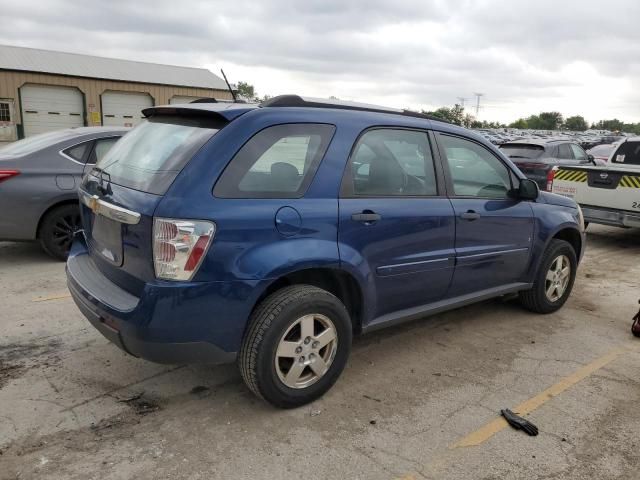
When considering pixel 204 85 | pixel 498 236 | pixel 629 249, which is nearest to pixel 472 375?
pixel 498 236

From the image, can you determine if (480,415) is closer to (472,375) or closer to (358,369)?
(472,375)

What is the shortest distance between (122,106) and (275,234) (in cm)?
2882

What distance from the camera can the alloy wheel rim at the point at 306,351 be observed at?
10.2ft

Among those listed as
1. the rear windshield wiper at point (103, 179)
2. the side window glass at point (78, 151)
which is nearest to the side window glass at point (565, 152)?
the side window glass at point (78, 151)

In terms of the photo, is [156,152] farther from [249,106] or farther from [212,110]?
[249,106]

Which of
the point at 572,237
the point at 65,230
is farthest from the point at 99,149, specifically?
the point at 572,237

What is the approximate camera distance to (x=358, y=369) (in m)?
3.81

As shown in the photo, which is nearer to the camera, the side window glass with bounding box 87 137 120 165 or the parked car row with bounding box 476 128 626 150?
the side window glass with bounding box 87 137 120 165

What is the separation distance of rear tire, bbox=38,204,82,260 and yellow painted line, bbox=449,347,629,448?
4.72m

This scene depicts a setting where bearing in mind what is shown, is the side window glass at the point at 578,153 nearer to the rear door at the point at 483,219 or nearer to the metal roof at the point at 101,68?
the rear door at the point at 483,219

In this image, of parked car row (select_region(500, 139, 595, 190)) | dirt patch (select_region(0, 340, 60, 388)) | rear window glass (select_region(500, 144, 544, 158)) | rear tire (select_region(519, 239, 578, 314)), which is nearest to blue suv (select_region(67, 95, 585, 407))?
dirt patch (select_region(0, 340, 60, 388))

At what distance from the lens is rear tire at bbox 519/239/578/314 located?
193 inches

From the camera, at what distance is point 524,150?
12.6 meters

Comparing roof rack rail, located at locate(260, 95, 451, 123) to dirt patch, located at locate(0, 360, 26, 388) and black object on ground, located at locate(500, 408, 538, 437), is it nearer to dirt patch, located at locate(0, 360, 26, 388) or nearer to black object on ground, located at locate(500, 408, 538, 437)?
black object on ground, located at locate(500, 408, 538, 437)
